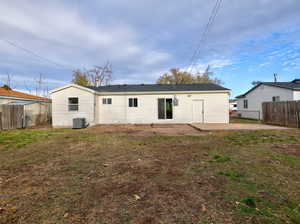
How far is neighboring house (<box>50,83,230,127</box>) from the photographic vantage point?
472 inches

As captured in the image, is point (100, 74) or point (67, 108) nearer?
point (67, 108)

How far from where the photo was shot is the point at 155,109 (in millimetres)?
12836

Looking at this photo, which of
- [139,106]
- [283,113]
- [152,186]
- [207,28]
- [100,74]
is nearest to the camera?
[152,186]

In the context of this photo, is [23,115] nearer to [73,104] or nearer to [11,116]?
[11,116]

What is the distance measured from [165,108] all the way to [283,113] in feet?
28.6

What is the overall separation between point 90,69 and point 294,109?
28468 millimetres

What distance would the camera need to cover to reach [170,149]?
17.2 feet

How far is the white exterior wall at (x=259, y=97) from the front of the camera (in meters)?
14.0

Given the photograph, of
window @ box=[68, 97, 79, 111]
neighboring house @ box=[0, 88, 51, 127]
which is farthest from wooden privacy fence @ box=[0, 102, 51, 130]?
window @ box=[68, 97, 79, 111]

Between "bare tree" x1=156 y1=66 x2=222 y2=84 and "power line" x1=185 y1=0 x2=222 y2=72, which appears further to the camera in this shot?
"bare tree" x1=156 y1=66 x2=222 y2=84

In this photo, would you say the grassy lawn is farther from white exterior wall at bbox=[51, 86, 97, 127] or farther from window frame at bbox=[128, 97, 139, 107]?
window frame at bbox=[128, 97, 139, 107]

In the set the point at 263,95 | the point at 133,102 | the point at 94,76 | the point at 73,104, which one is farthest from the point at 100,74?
the point at 263,95

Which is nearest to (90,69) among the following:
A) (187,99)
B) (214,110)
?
(187,99)

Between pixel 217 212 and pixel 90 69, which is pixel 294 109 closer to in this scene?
pixel 217 212
